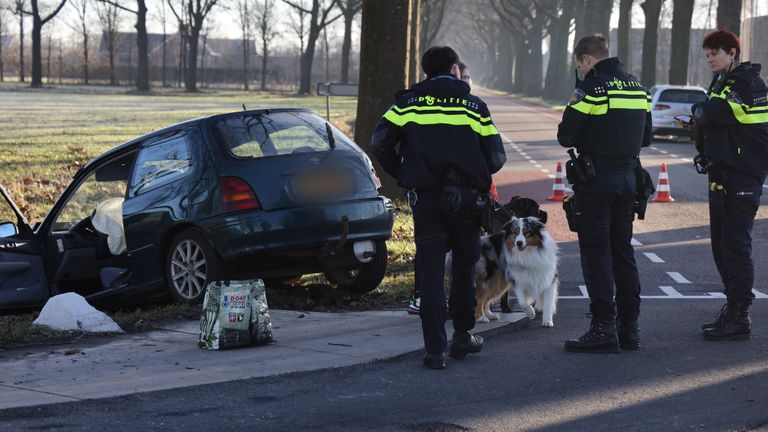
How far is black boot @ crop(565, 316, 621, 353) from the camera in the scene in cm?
701

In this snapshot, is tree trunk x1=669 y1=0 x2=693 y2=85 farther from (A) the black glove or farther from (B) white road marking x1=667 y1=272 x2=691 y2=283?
(A) the black glove

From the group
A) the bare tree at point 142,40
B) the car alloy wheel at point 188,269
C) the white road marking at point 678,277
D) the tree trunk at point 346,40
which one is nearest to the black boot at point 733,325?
the white road marking at point 678,277

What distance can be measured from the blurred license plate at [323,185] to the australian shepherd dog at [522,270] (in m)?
1.25

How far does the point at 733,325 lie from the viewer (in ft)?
24.1

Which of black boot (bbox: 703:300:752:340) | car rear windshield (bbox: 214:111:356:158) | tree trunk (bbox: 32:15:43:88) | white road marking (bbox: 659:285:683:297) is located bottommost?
white road marking (bbox: 659:285:683:297)

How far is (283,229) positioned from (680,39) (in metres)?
34.7

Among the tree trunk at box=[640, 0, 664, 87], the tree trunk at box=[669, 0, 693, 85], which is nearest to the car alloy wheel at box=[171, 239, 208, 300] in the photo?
the tree trunk at box=[669, 0, 693, 85]

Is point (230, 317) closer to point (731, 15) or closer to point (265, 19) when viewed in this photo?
point (731, 15)

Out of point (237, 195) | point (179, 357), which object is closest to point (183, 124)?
point (237, 195)

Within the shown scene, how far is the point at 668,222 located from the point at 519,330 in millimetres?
7958

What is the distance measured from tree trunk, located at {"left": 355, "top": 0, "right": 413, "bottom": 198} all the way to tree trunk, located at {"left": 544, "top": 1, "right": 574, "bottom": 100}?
183 feet

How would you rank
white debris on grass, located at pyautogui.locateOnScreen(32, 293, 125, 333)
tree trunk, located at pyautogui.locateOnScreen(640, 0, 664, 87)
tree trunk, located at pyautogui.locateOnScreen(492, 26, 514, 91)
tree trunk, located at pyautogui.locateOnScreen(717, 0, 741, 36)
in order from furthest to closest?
1. tree trunk, located at pyautogui.locateOnScreen(492, 26, 514, 91)
2. tree trunk, located at pyautogui.locateOnScreen(640, 0, 664, 87)
3. tree trunk, located at pyautogui.locateOnScreen(717, 0, 741, 36)
4. white debris on grass, located at pyautogui.locateOnScreen(32, 293, 125, 333)

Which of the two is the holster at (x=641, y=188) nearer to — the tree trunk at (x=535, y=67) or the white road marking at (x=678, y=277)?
the white road marking at (x=678, y=277)

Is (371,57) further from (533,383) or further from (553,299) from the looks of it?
(533,383)
